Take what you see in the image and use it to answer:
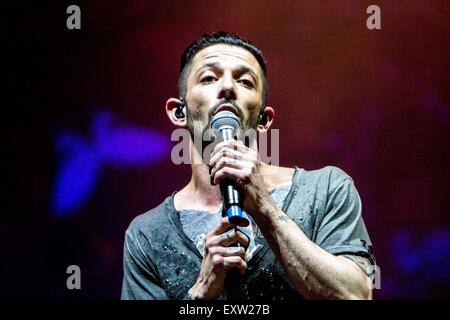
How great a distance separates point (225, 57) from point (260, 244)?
0.64m

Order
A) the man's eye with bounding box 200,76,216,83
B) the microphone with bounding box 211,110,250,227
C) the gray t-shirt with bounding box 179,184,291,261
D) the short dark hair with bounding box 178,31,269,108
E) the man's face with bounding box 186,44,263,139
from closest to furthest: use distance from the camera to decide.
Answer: the microphone with bounding box 211,110,250,227 → the gray t-shirt with bounding box 179,184,291,261 → the man's face with bounding box 186,44,263,139 → the man's eye with bounding box 200,76,216,83 → the short dark hair with bounding box 178,31,269,108

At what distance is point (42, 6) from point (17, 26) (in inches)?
5.0

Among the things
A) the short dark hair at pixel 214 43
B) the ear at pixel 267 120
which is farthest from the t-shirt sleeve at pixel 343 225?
the short dark hair at pixel 214 43

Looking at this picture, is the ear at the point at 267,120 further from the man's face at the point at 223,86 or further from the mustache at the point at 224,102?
the mustache at the point at 224,102

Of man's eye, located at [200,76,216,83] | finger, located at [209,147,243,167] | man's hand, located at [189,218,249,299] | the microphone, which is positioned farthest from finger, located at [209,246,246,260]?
man's eye, located at [200,76,216,83]

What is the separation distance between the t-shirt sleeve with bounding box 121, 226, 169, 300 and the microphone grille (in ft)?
1.47

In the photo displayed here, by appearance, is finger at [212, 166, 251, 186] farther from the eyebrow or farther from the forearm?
the eyebrow

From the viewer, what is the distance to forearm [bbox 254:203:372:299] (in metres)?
1.60

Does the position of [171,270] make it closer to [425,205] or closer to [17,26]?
[425,205]

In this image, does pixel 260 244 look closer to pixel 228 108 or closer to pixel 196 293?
pixel 196 293

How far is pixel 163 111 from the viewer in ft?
8.26

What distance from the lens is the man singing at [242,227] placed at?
1602mm

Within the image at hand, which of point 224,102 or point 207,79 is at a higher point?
point 207,79

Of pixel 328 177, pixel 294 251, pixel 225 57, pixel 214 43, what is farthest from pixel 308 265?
pixel 214 43
